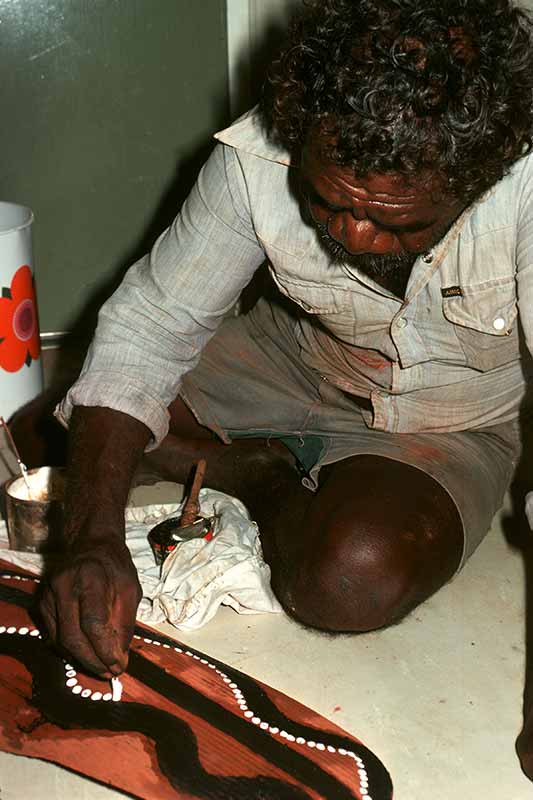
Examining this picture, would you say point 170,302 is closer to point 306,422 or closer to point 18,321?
point 306,422

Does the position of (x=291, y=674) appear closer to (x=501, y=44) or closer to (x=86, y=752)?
Answer: (x=86, y=752)

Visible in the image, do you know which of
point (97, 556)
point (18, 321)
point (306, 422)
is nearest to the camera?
point (97, 556)

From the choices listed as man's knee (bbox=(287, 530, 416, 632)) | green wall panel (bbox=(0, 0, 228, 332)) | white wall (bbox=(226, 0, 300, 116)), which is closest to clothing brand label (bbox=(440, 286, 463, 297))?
man's knee (bbox=(287, 530, 416, 632))

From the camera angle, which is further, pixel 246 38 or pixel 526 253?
pixel 246 38

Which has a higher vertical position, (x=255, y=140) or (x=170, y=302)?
(x=255, y=140)

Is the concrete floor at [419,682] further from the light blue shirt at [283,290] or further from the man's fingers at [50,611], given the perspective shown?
the light blue shirt at [283,290]

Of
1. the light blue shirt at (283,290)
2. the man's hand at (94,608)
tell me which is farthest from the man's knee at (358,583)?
the man's hand at (94,608)

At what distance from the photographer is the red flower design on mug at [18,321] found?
79.0 inches

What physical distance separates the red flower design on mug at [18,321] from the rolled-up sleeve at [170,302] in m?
0.56

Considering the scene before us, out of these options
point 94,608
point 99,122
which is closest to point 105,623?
point 94,608

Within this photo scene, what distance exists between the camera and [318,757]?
4.33 ft

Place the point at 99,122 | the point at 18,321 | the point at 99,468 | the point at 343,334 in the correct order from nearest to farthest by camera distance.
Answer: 1. the point at 99,468
2. the point at 343,334
3. the point at 18,321
4. the point at 99,122

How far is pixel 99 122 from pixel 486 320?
51.0 inches

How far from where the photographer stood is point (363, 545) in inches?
60.1
